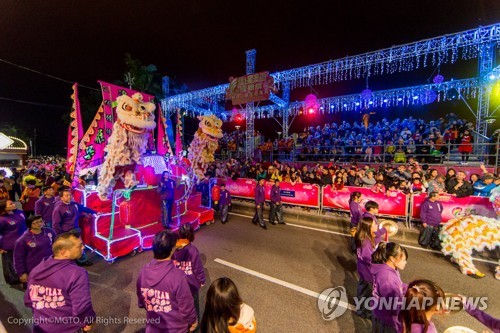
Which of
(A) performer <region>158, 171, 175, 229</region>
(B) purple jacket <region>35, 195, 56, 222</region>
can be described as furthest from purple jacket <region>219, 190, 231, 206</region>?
(B) purple jacket <region>35, 195, 56, 222</region>

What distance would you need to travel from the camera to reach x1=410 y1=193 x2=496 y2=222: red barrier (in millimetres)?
6324

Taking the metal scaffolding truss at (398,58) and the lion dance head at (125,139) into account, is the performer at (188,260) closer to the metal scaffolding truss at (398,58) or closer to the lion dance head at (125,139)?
the lion dance head at (125,139)

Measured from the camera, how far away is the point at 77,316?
2273mm

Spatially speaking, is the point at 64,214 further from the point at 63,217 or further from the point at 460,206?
the point at 460,206

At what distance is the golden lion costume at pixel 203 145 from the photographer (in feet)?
25.7

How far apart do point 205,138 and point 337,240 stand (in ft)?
17.0

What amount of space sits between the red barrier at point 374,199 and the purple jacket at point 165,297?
684 centimetres

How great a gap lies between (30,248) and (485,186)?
1099 cm

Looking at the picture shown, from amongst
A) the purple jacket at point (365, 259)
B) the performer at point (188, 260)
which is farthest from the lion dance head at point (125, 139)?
the purple jacket at point (365, 259)

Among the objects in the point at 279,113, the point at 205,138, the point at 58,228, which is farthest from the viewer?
the point at 279,113

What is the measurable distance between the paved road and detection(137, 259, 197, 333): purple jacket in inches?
58.6

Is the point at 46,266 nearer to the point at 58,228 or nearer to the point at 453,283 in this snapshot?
the point at 58,228

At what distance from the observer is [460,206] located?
6.62 meters

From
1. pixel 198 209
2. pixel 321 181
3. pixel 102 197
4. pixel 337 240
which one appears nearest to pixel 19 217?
pixel 102 197
